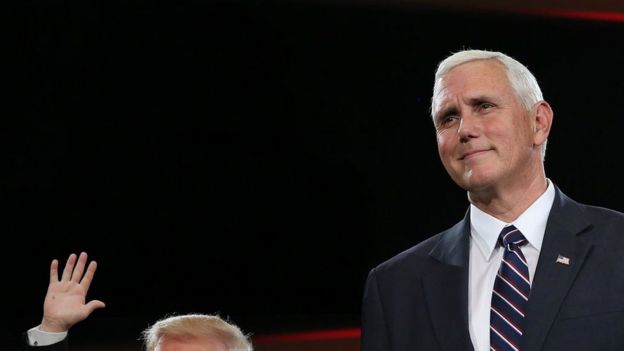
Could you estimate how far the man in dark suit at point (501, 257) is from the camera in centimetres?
162

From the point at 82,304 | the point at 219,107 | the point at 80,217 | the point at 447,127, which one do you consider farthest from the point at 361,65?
the point at 82,304

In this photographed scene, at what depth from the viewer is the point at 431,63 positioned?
3010 millimetres

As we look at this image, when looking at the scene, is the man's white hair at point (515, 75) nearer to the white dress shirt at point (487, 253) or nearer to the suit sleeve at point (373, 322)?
the white dress shirt at point (487, 253)

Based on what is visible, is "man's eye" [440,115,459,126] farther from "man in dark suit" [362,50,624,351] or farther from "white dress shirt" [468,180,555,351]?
"white dress shirt" [468,180,555,351]

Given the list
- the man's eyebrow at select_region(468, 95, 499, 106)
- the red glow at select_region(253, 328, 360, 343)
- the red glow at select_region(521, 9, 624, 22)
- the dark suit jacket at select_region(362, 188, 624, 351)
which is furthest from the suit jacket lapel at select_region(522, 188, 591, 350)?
the red glow at select_region(521, 9, 624, 22)

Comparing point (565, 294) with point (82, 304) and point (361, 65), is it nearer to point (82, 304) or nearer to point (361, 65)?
point (82, 304)

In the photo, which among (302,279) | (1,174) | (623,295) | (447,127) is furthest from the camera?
(302,279)

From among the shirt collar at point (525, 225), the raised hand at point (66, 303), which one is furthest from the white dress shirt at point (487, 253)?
the raised hand at point (66, 303)

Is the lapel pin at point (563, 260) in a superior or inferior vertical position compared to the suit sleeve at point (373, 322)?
superior

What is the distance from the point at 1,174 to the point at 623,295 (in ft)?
6.02

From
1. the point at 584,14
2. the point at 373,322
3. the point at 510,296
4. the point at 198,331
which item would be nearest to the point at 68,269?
the point at 198,331

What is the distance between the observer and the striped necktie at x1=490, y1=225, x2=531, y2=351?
1.65 meters

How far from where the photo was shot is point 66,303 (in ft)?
5.90

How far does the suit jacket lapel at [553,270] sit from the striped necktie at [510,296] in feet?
0.08
